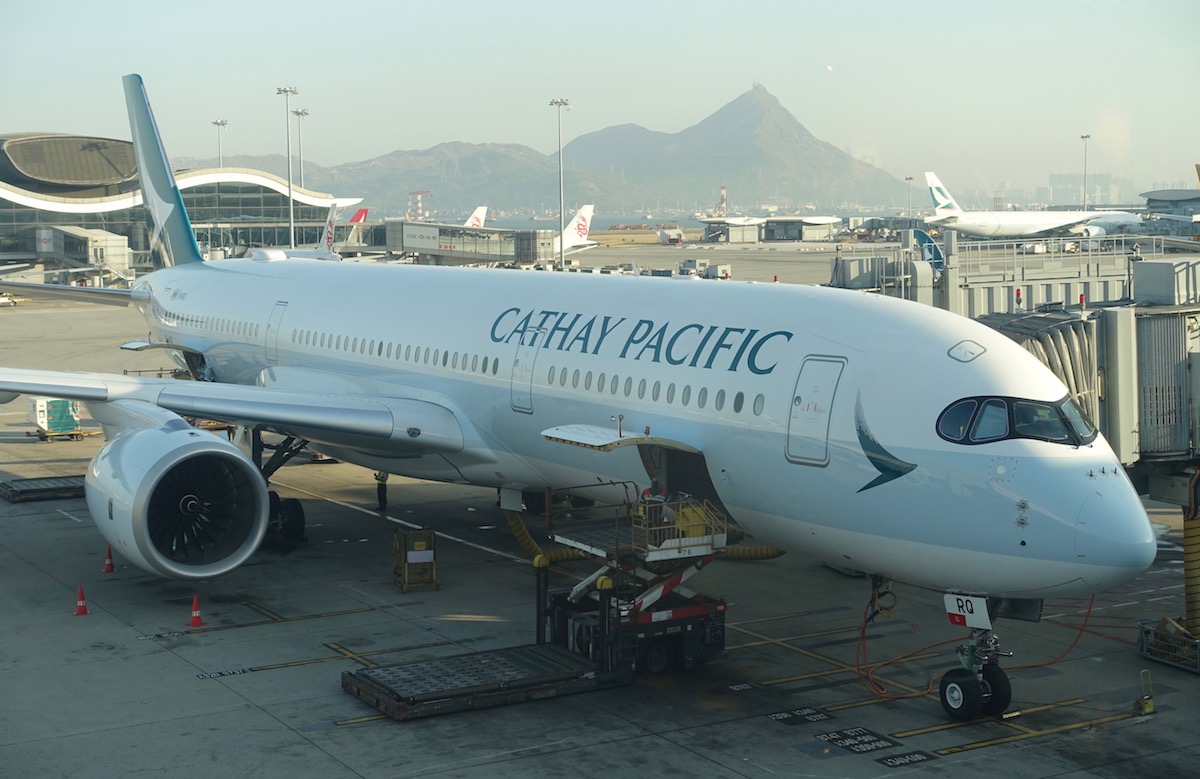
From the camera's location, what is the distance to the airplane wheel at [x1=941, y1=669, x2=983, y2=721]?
1507cm

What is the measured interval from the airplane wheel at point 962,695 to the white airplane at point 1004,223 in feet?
372

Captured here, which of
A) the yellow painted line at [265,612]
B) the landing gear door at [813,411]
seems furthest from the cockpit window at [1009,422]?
the yellow painted line at [265,612]

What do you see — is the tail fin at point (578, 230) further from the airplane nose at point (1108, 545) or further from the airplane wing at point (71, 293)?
the airplane nose at point (1108, 545)

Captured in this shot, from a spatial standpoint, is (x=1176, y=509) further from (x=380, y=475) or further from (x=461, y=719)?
(x=461, y=719)

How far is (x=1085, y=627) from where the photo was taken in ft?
64.0

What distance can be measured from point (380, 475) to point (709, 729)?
14568 millimetres

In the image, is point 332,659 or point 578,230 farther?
point 578,230

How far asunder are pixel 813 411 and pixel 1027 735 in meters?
4.28

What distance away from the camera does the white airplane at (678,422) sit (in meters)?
14.2

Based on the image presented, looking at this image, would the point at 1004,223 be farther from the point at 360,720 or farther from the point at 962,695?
the point at 360,720

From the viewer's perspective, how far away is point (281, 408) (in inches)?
884

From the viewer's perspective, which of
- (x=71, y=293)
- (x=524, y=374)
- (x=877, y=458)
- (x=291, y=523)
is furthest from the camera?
(x=71, y=293)

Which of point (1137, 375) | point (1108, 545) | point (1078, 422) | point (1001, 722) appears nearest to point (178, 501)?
point (1001, 722)

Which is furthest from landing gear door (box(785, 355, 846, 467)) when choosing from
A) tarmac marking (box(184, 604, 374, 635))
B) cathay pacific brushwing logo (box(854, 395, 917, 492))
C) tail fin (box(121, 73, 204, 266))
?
tail fin (box(121, 73, 204, 266))
